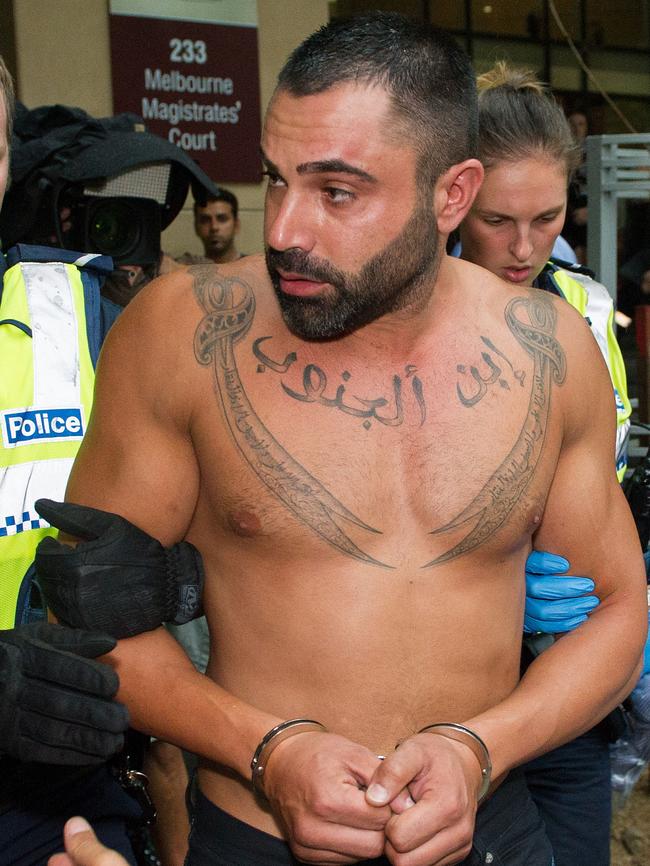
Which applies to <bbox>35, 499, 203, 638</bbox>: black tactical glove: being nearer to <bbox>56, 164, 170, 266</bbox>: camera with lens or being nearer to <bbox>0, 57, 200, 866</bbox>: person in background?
<bbox>0, 57, 200, 866</bbox>: person in background

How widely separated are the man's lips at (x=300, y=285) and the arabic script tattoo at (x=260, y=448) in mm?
146

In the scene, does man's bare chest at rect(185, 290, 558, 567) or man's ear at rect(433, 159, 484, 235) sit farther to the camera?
man's ear at rect(433, 159, 484, 235)

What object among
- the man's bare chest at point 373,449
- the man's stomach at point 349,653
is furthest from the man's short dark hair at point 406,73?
the man's stomach at point 349,653

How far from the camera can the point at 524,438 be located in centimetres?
213

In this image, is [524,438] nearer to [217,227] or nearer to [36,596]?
[36,596]

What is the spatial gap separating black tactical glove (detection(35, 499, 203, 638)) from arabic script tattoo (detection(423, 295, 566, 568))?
0.44 m

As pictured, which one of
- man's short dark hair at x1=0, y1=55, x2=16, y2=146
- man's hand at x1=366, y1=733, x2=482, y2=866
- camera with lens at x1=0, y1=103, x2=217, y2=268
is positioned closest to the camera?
man's hand at x1=366, y1=733, x2=482, y2=866

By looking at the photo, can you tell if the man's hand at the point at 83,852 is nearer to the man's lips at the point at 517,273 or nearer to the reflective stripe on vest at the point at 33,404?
the reflective stripe on vest at the point at 33,404

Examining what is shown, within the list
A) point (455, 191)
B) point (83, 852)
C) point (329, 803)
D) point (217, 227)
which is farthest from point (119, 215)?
point (217, 227)

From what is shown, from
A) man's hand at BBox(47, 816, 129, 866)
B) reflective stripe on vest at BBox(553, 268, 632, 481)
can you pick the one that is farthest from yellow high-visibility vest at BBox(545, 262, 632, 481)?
man's hand at BBox(47, 816, 129, 866)

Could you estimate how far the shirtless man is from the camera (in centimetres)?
195

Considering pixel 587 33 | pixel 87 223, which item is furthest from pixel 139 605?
pixel 587 33

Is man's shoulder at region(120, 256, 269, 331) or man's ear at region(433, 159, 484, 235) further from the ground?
man's ear at region(433, 159, 484, 235)

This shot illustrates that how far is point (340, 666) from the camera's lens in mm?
1957
